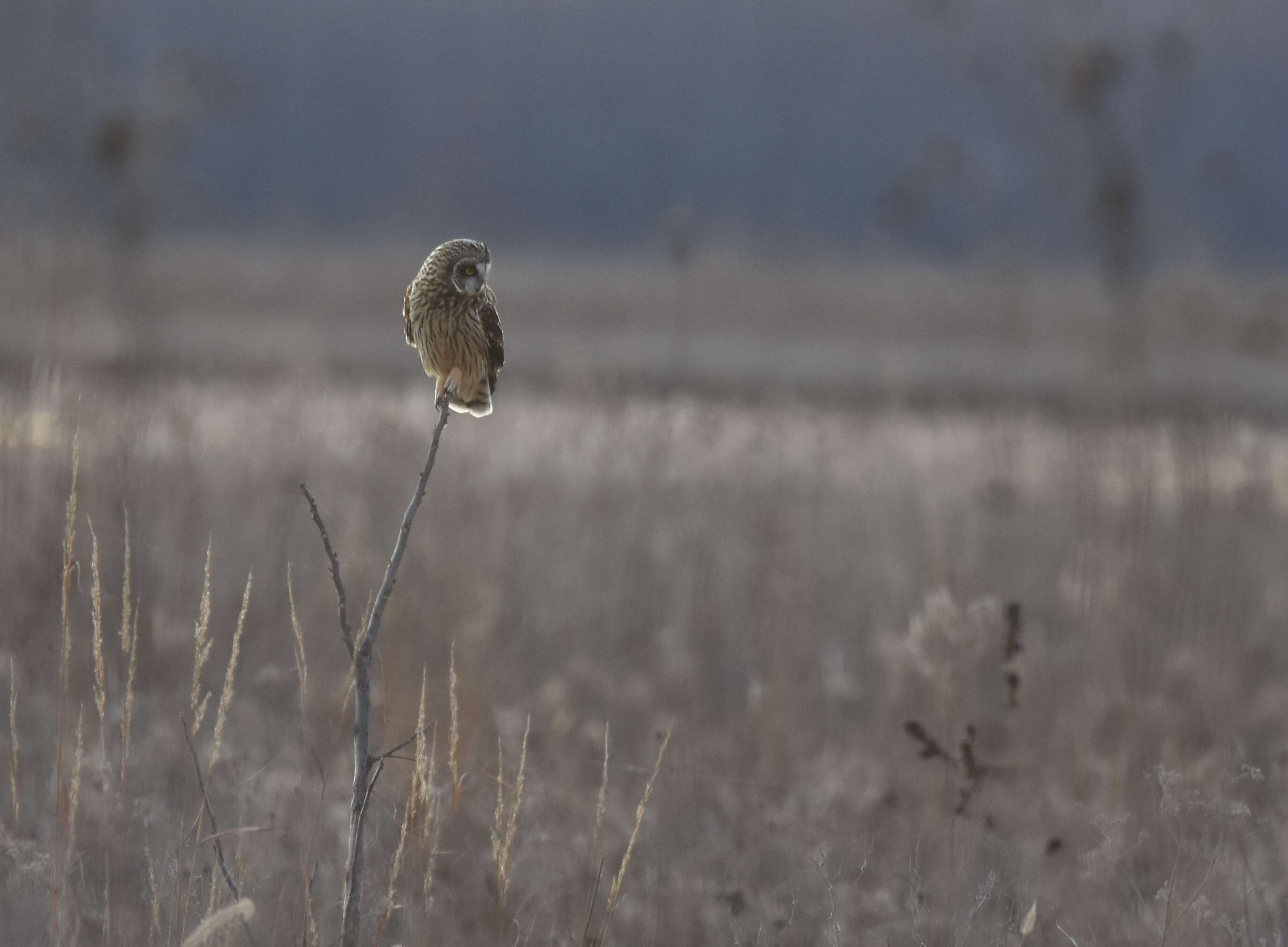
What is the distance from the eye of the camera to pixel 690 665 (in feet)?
17.0

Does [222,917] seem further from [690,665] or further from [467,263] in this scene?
[690,665]

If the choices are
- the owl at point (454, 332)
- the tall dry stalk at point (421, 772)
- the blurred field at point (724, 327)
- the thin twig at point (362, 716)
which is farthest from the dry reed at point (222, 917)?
the blurred field at point (724, 327)

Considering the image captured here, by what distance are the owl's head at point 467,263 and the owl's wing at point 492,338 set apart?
6 centimetres

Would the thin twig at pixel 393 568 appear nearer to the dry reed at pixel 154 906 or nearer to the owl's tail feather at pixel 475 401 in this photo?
the owl's tail feather at pixel 475 401

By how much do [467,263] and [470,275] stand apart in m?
0.03

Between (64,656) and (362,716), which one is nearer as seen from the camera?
(362,716)

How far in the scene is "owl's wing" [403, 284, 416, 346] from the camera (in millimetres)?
2338

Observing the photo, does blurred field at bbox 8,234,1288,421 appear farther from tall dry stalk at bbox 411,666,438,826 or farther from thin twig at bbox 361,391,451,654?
thin twig at bbox 361,391,451,654

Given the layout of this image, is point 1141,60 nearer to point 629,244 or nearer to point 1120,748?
point 1120,748

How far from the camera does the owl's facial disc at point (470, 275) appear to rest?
1.99m

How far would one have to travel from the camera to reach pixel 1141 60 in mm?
7910

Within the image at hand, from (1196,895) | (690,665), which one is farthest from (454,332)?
(690,665)

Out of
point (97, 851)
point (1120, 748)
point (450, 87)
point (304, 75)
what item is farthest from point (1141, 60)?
point (304, 75)

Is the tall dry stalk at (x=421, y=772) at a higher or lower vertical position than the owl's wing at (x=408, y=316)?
lower
